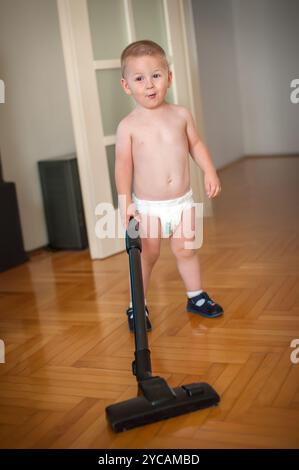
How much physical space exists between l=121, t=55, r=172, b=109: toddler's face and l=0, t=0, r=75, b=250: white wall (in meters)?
1.82

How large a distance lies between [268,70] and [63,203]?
4458 mm

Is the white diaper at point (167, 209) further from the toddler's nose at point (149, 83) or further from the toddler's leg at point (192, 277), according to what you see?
the toddler's nose at point (149, 83)

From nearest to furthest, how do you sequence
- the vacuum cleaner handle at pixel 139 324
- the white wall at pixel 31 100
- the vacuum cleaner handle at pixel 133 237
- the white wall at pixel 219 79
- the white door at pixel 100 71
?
the vacuum cleaner handle at pixel 139 324 → the vacuum cleaner handle at pixel 133 237 → the white door at pixel 100 71 → the white wall at pixel 31 100 → the white wall at pixel 219 79

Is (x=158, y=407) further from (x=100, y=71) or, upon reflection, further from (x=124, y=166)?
(x=100, y=71)

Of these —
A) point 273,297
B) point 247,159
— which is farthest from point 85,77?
point 247,159

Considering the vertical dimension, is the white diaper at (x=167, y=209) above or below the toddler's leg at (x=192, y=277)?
above

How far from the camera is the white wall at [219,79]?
22.4 feet

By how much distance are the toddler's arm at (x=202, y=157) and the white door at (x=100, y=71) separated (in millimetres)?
1216

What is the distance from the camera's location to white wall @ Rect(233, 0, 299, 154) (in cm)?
734

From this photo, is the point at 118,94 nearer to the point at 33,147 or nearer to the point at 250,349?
the point at 33,147

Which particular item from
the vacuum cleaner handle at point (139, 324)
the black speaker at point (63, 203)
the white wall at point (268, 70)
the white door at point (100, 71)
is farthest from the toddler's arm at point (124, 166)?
the white wall at point (268, 70)

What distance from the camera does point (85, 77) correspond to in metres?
3.50

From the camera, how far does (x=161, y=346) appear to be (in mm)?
2283

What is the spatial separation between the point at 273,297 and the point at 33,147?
6.93 ft
